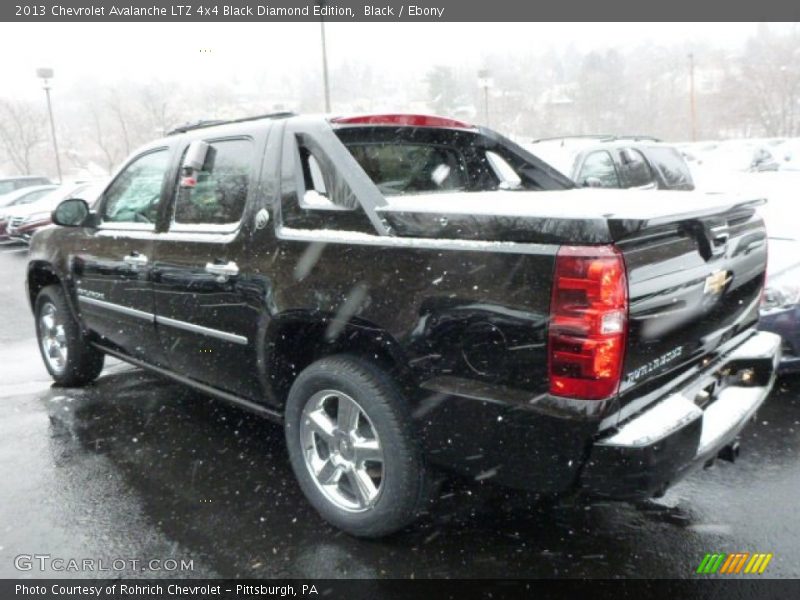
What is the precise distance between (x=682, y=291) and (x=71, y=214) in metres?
3.86

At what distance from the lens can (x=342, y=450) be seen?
2893 millimetres

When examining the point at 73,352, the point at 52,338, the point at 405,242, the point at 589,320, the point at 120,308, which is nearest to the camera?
the point at 589,320

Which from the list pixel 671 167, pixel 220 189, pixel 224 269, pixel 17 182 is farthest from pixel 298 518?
pixel 17 182

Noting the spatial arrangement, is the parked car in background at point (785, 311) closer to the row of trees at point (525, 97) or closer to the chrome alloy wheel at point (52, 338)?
the chrome alloy wheel at point (52, 338)

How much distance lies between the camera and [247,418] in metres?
4.39

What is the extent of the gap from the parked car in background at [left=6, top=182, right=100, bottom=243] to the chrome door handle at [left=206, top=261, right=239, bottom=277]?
12593 mm

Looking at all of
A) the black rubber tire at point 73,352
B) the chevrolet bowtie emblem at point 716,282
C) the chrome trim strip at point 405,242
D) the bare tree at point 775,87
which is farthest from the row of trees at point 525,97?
the chevrolet bowtie emblem at point 716,282

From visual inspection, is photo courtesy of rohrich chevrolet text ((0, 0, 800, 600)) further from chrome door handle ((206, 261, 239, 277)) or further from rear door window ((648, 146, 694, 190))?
rear door window ((648, 146, 694, 190))

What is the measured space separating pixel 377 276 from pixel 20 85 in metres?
74.3

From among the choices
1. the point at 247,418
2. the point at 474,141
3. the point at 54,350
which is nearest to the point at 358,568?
the point at 247,418

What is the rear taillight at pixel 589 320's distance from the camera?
6.75 ft

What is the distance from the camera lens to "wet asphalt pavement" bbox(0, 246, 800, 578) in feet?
8.78

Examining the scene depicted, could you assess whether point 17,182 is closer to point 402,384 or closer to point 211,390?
point 211,390

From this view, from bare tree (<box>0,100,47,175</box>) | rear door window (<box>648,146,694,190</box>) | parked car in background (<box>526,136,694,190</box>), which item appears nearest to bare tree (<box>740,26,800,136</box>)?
rear door window (<box>648,146,694,190</box>)
